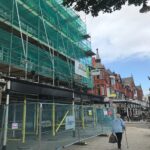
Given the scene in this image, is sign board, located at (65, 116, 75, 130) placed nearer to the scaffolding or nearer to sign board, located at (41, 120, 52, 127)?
sign board, located at (41, 120, 52, 127)

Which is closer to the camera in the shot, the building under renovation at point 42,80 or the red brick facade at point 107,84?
the building under renovation at point 42,80

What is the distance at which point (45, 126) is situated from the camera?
38.8 ft

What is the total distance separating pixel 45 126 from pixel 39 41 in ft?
36.5

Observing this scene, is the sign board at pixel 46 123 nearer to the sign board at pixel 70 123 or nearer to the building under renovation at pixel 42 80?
the building under renovation at pixel 42 80

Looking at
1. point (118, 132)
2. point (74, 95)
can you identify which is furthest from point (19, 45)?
point (118, 132)

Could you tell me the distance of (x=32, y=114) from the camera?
13.5 metres

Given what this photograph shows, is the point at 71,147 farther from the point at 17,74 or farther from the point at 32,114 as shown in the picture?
the point at 17,74

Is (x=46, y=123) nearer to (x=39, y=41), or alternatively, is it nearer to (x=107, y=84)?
(x=39, y=41)

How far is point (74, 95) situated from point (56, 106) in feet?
24.7

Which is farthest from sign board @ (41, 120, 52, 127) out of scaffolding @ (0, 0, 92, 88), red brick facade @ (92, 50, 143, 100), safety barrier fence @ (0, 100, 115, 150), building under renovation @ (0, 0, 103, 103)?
red brick facade @ (92, 50, 143, 100)

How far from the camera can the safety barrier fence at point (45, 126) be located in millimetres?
11328

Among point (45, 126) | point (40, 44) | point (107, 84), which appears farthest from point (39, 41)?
point (107, 84)

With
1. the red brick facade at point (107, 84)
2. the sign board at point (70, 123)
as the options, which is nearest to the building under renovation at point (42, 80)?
the sign board at point (70, 123)

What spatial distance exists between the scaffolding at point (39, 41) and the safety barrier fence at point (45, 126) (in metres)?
3.27
